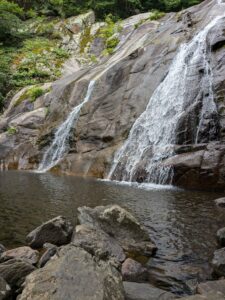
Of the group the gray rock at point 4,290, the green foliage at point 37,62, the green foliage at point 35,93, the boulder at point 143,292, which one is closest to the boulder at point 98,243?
the boulder at point 143,292

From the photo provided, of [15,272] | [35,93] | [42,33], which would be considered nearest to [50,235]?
[15,272]

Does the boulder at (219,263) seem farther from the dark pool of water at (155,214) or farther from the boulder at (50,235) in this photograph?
the boulder at (50,235)

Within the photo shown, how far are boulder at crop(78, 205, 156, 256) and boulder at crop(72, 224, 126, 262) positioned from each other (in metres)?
0.32

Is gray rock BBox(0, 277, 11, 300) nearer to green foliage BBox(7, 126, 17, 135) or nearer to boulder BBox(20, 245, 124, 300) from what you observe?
boulder BBox(20, 245, 124, 300)

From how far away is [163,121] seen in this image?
2103 centimetres

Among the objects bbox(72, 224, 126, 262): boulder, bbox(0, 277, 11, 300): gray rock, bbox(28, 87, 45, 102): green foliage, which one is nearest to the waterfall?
bbox(28, 87, 45, 102): green foliage

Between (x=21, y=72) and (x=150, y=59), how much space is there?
659 inches

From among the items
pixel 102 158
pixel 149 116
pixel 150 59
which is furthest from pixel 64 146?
pixel 150 59

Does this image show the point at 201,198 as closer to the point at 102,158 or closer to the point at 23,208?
the point at 23,208

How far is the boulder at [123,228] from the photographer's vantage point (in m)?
8.34

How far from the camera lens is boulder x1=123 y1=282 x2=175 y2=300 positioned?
5747 mm

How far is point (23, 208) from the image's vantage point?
12.4 m

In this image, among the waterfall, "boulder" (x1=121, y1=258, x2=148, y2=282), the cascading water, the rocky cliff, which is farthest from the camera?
the waterfall

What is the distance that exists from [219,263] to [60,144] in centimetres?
2031
